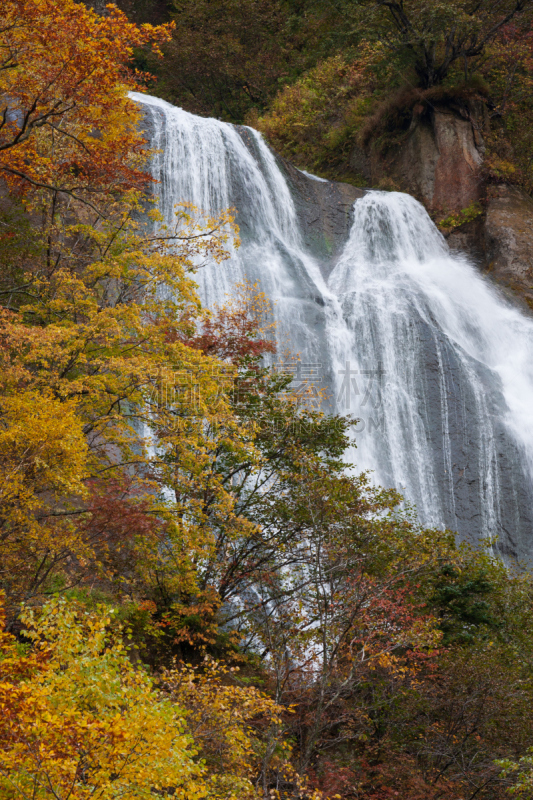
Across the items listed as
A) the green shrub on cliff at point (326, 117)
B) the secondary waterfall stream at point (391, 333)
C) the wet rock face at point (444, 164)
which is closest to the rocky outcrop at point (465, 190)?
the wet rock face at point (444, 164)

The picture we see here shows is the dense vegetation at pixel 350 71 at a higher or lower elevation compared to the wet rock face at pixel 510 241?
higher

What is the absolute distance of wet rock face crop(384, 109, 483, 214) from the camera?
2405 cm

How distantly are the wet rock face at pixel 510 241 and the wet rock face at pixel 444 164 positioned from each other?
131 cm

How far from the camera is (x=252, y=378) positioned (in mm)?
10570

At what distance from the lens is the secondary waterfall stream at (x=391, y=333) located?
17.1 m

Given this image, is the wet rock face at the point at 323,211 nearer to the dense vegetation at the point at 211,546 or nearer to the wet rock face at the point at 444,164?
the wet rock face at the point at 444,164

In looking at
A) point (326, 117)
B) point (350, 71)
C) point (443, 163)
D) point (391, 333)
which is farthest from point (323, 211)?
point (350, 71)

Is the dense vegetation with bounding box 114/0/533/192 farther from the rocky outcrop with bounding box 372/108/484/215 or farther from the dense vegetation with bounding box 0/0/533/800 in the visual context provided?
the dense vegetation with bounding box 0/0/533/800

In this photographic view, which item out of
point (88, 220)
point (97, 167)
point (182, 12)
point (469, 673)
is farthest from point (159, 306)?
point (182, 12)

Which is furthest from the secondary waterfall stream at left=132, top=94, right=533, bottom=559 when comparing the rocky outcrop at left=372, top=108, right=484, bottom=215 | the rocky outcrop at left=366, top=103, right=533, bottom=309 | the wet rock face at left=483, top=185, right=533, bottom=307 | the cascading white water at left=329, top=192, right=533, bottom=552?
the rocky outcrop at left=372, top=108, right=484, bottom=215

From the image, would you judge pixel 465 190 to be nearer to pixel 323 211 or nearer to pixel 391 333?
pixel 323 211

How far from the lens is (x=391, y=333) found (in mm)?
18812

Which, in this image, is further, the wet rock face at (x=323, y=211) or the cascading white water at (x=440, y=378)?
the wet rock face at (x=323, y=211)

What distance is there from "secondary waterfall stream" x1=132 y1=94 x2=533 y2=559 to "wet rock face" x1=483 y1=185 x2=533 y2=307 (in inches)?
32.2
